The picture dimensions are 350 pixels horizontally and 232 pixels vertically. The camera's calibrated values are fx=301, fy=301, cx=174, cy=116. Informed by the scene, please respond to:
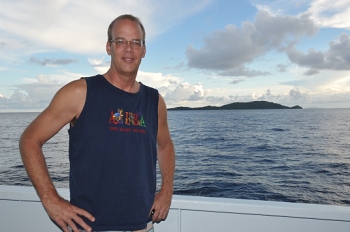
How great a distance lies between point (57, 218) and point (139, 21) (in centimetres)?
106

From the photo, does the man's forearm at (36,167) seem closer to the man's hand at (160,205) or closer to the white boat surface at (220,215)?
the man's hand at (160,205)

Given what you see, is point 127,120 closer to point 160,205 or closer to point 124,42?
point 124,42

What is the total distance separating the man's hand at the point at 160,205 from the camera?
1.71 m

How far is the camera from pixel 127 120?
1473 mm

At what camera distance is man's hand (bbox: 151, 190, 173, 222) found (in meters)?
1.71

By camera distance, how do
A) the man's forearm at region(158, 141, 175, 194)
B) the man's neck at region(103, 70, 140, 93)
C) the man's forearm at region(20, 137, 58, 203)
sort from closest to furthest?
1. the man's forearm at region(20, 137, 58, 203)
2. the man's neck at region(103, 70, 140, 93)
3. the man's forearm at region(158, 141, 175, 194)

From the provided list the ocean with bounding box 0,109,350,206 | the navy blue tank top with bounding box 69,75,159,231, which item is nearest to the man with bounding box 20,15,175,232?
the navy blue tank top with bounding box 69,75,159,231

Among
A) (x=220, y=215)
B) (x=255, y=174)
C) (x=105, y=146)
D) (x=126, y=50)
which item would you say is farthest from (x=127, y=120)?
(x=255, y=174)

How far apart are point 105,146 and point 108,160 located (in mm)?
67

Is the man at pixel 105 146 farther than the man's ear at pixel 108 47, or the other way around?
the man's ear at pixel 108 47

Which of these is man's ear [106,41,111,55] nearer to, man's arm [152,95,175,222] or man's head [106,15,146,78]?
man's head [106,15,146,78]

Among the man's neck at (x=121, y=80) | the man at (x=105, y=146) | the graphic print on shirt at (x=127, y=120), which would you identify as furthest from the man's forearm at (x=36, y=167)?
the man's neck at (x=121, y=80)

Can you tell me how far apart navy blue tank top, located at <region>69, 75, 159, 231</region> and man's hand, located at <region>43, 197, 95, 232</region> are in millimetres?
53

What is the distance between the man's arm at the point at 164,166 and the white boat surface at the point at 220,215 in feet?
0.74
